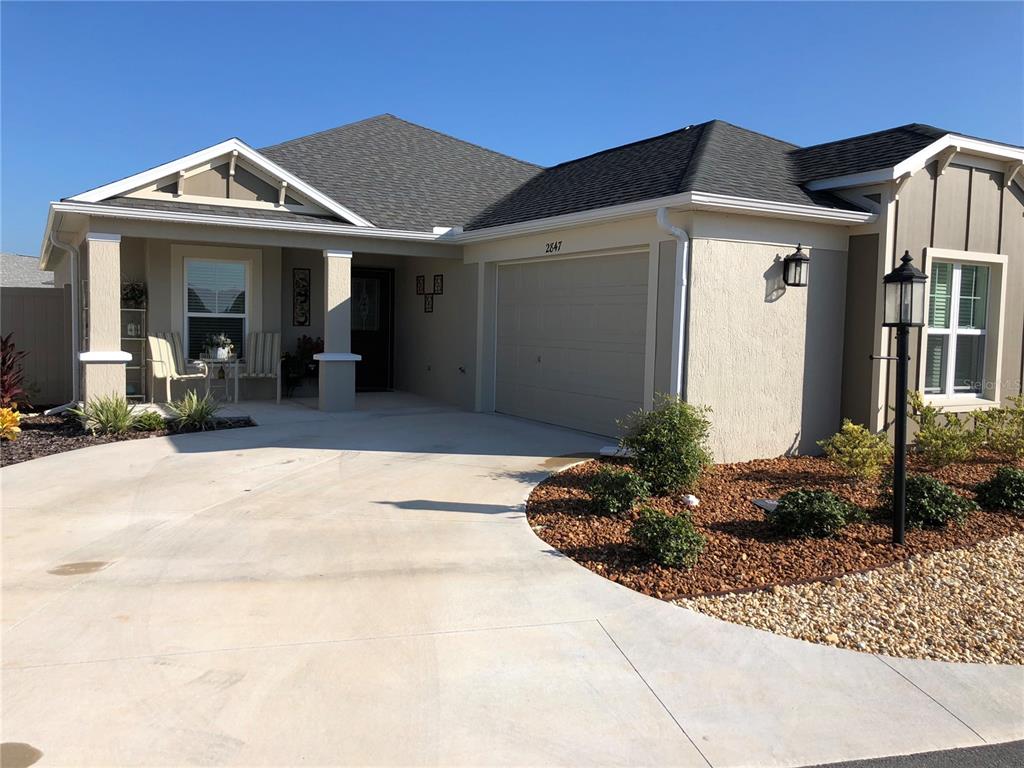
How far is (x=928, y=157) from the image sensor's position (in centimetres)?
948

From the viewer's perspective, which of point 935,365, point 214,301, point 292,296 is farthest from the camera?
point 292,296

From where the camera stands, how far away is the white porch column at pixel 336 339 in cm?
1241

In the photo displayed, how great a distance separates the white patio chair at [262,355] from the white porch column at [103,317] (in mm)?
2906

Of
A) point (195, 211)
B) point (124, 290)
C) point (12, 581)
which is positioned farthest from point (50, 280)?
point (12, 581)

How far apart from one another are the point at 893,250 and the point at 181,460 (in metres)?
8.64

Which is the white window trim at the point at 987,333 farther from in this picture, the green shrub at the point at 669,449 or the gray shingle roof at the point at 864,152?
the green shrub at the point at 669,449

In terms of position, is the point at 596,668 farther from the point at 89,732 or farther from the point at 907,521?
the point at 907,521

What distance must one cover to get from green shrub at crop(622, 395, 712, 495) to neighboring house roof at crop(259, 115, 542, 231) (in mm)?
6666

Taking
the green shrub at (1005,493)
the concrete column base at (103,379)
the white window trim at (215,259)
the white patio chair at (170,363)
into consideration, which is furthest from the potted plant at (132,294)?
the green shrub at (1005,493)

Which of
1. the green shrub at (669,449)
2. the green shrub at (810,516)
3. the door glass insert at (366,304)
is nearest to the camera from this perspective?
the green shrub at (810,516)

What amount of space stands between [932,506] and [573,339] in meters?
5.35

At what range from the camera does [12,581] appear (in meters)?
5.23

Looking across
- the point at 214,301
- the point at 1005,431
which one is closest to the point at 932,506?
the point at 1005,431

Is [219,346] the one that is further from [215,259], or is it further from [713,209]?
[713,209]
